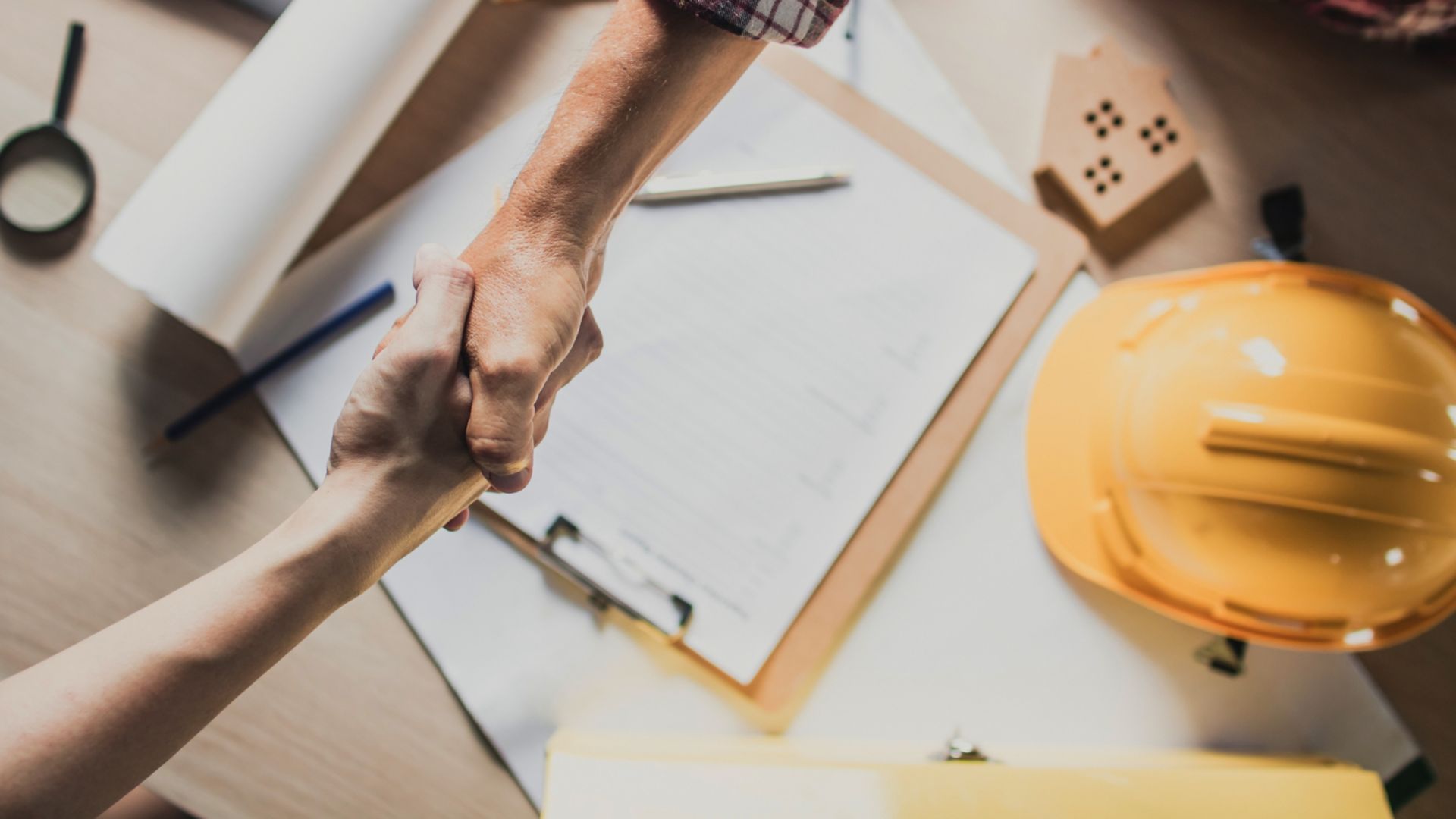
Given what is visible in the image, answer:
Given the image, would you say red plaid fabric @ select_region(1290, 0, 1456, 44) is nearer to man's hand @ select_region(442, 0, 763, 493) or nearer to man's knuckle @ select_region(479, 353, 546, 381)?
man's hand @ select_region(442, 0, 763, 493)

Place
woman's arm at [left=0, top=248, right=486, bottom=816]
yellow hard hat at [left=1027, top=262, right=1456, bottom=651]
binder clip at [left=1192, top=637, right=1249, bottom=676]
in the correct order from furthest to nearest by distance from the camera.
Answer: binder clip at [left=1192, top=637, right=1249, bottom=676]
yellow hard hat at [left=1027, top=262, right=1456, bottom=651]
woman's arm at [left=0, top=248, right=486, bottom=816]

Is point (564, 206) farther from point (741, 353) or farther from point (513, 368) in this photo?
point (741, 353)

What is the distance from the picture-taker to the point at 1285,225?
2.16 feet

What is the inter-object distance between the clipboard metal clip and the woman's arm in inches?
5.3

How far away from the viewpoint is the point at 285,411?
0.64 metres

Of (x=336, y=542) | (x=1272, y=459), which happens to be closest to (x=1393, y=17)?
(x=1272, y=459)

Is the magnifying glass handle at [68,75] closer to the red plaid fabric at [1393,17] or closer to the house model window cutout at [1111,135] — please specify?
the house model window cutout at [1111,135]

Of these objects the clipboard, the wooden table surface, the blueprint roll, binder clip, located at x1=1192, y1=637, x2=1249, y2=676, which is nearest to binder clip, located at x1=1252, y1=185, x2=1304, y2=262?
the wooden table surface

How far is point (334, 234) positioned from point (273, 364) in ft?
0.39

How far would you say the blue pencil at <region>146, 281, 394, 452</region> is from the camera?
0.63 metres

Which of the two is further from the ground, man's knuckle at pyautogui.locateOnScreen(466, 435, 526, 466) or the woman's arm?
man's knuckle at pyautogui.locateOnScreen(466, 435, 526, 466)

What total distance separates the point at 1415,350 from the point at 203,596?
766 millimetres

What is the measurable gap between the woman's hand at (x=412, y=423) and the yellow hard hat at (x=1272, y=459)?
47cm

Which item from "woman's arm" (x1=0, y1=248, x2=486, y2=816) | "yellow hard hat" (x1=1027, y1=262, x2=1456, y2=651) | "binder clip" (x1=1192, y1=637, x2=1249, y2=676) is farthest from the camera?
"binder clip" (x1=1192, y1=637, x2=1249, y2=676)
